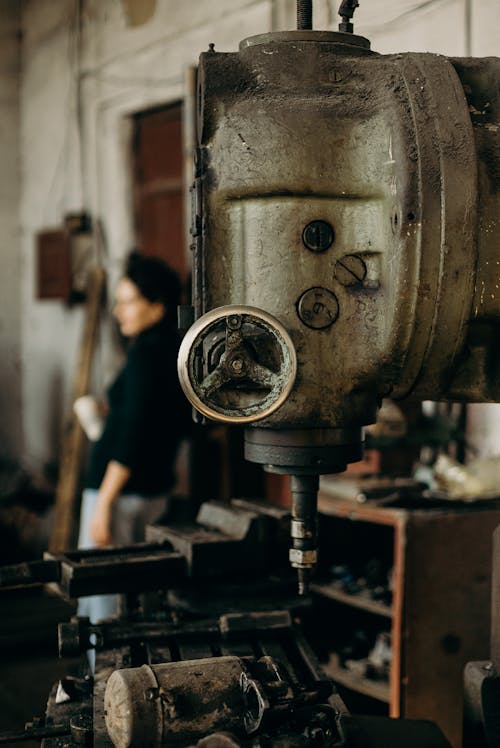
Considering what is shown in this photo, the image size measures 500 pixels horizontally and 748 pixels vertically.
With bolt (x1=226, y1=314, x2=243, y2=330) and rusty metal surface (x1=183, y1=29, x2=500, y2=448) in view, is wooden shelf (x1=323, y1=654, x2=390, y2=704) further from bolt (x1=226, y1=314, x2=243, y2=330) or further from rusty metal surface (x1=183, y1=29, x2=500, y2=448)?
bolt (x1=226, y1=314, x2=243, y2=330)

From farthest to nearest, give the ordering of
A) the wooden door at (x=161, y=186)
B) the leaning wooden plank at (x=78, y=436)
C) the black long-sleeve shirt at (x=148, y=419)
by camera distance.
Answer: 1. the leaning wooden plank at (x=78, y=436)
2. the wooden door at (x=161, y=186)
3. the black long-sleeve shirt at (x=148, y=419)

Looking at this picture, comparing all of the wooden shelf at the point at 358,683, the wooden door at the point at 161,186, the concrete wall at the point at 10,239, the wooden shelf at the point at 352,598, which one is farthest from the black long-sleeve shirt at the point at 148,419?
the concrete wall at the point at 10,239

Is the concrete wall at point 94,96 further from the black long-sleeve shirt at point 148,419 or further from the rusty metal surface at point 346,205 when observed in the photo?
the rusty metal surface at point 346,205

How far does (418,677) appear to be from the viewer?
7.38 ft

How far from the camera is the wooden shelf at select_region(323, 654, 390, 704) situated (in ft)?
7.90

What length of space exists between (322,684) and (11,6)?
4846mm

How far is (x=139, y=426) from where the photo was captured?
274 centimetres

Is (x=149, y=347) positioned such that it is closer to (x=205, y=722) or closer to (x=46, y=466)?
(x=205, y=722)

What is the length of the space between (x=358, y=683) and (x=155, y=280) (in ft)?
4.44

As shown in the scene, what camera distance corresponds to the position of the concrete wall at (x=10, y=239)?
5.02 metres

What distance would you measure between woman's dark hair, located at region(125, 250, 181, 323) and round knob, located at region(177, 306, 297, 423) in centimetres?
185

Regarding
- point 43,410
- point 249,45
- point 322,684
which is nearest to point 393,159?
point 249,45

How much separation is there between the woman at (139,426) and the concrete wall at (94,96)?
1.03 m

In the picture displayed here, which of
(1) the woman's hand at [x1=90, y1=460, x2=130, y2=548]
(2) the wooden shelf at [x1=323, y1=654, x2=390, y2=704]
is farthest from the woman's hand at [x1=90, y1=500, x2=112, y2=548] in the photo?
(2) the wooden shelf at [x1=323, y1=654, x2=390, y2=704]
